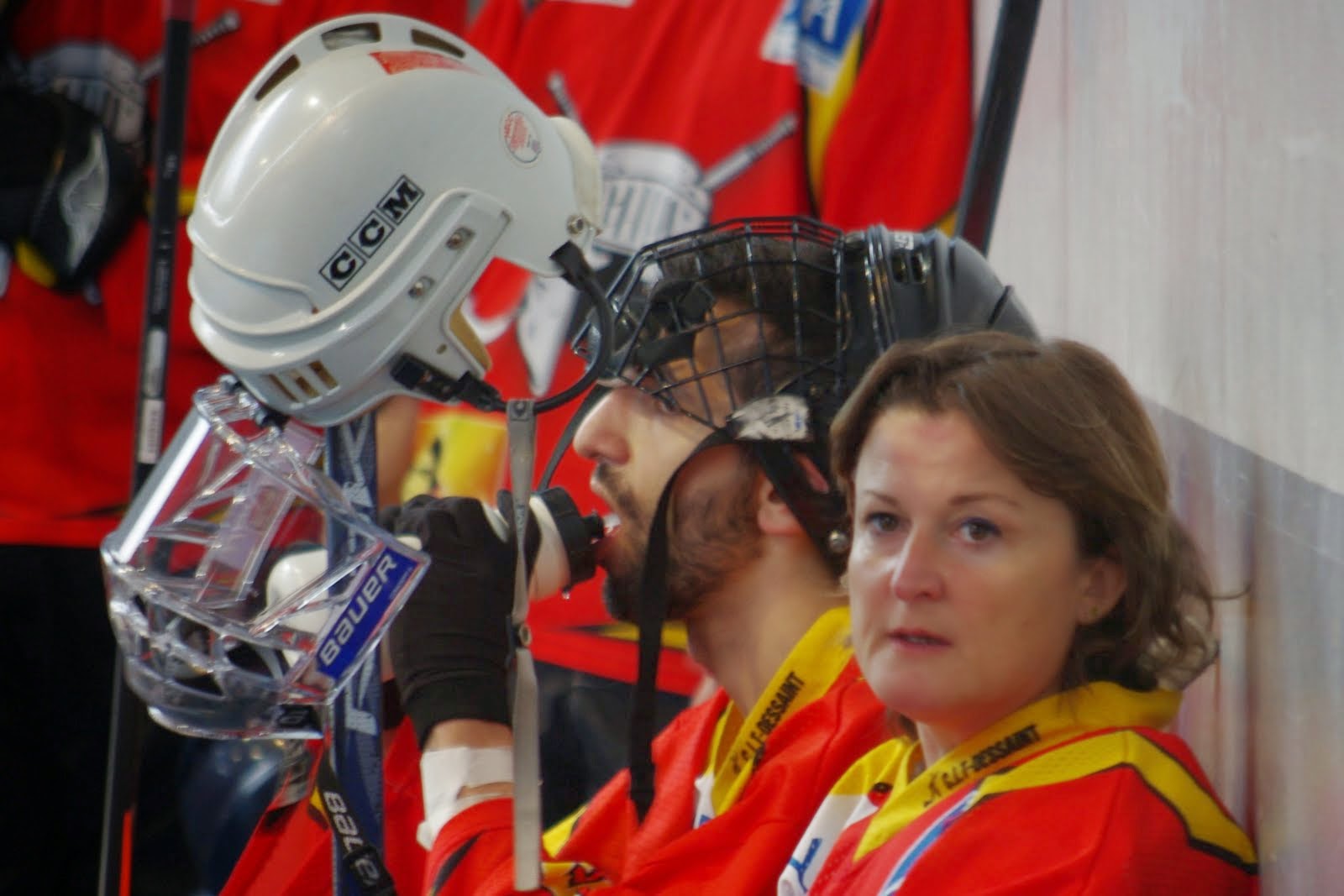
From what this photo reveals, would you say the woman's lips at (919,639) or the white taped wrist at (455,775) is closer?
the woman's lips at (919,639)

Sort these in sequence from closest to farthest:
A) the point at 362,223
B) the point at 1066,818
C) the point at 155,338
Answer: the point at 1066,818
the point at 362,223
the point at 155,338

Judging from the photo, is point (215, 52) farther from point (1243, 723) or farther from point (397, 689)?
point (1243, 723)

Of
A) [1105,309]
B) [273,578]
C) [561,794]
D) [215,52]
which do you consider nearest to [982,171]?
Answer: [1105,309]

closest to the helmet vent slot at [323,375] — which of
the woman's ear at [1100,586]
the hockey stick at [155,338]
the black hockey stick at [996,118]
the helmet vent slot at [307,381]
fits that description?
the helmet vent slot at [307,381]

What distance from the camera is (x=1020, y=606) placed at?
98 cm

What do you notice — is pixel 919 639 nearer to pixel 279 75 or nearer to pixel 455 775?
pixel 455 775

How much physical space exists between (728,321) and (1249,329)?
52 centimetres

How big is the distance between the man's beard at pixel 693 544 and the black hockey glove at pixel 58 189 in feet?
4.35

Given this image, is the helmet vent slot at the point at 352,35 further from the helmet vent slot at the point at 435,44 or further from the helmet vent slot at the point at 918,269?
the helmet vent slot at the point at 918,269

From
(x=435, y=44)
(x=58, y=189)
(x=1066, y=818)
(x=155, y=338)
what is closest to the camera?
(x=1066, y=818)

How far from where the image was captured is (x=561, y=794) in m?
2.23

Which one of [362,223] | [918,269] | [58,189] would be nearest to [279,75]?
[362,223]

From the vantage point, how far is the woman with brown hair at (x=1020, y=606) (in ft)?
3.08

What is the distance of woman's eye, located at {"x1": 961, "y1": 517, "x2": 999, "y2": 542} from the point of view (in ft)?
3.25
